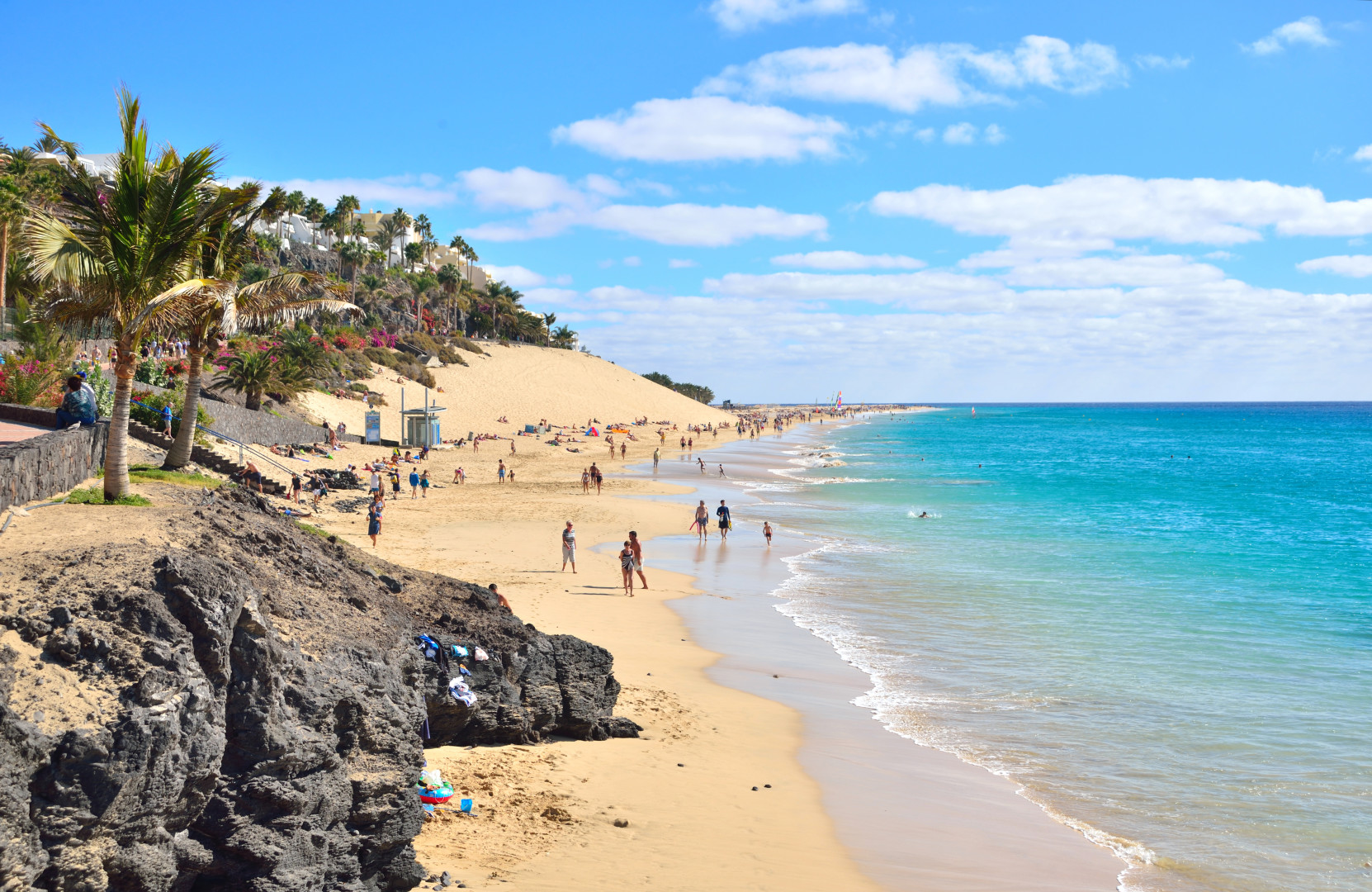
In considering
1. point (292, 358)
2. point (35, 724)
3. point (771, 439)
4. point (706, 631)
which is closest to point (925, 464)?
point (771, 439)

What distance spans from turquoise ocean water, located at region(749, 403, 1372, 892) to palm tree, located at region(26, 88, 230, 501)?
10.8m

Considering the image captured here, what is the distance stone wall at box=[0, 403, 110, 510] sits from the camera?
28.9ft

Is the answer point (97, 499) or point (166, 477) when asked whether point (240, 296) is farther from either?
point (97, 499)

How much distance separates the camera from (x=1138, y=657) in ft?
49.9

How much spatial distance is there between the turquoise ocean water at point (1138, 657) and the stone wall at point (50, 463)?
429 inches

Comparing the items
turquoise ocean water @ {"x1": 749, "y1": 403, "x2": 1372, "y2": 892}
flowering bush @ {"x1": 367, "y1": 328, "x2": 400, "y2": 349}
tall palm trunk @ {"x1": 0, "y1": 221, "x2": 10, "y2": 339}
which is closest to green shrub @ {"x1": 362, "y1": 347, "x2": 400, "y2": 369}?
flowering bush @ {"x1": 367, "y1": 328, "x2": 400, "y2": 349}

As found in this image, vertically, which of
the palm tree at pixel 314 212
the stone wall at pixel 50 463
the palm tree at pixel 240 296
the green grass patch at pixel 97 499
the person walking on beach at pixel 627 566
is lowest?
the person walking on beach at pixel 627 566

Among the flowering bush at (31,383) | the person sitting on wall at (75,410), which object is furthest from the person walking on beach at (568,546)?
the flowering bush at (31,383)

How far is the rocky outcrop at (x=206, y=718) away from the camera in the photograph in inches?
178

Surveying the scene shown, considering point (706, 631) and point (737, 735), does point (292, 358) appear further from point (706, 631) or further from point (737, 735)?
point (737, 735)

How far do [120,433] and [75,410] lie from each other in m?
3.81

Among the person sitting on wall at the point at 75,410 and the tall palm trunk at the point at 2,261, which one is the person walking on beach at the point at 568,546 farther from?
the tall palm trunk at the point at 2,261

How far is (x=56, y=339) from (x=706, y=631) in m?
19.6

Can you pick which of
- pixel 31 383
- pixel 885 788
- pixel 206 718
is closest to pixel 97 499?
pixel 206 718
